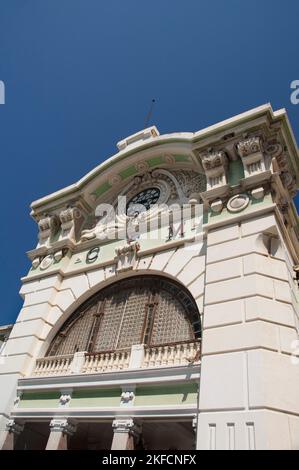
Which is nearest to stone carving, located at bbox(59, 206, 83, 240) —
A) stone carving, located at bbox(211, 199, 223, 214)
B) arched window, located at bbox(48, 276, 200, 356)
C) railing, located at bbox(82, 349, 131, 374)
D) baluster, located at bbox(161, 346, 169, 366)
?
arched window, located at bbox(48, 276, 200, 356)

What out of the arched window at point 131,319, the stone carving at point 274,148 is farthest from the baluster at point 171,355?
the stone carving at point 274,148

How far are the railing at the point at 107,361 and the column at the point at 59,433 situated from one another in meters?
1.40

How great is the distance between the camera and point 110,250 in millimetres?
14133

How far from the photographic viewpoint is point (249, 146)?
12.1m

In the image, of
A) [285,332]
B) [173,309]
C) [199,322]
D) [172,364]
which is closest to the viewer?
[285,332]

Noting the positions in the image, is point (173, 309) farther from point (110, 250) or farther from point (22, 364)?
point (22, 364)

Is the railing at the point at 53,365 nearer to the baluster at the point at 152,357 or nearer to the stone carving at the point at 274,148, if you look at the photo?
the baluster at the point at 152,357

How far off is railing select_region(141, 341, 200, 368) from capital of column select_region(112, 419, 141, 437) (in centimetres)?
139

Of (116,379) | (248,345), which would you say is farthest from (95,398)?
(248,345)

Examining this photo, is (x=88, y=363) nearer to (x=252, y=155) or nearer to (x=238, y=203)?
(x=238, y=203)

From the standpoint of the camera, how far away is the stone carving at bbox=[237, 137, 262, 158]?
12.0 meters

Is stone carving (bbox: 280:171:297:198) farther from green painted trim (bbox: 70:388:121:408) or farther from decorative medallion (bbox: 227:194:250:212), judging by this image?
green painted trim (bbox: 70:388:121:408)

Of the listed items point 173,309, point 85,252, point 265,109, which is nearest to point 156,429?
point 173,309
